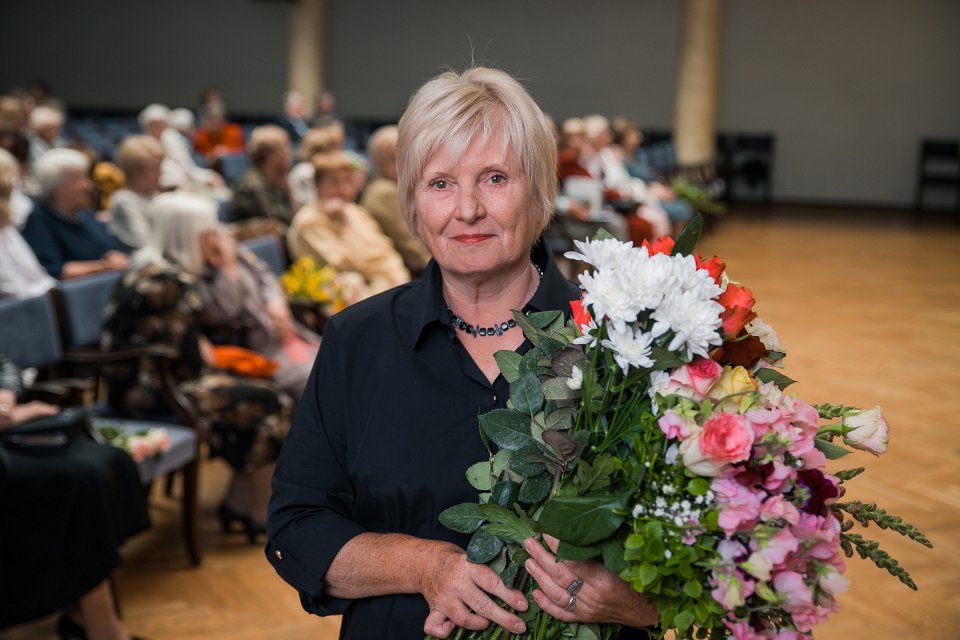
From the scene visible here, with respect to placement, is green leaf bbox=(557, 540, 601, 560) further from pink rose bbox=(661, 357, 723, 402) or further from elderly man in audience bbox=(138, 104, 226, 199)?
elderly man in audience bbox=(138, 104, 226, 199)

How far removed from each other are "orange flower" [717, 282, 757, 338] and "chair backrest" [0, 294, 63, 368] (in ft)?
10.8

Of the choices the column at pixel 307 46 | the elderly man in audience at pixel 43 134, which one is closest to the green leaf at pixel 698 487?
the elderly man in audience at pixel 43 134

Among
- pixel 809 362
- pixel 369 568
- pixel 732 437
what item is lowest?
pixel 809 362

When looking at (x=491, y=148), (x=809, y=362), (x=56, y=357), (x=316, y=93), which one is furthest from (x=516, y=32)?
(x=491, y=148)

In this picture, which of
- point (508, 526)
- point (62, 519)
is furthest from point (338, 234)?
point (508, 526)

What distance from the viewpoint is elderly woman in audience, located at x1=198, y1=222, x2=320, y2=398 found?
15.8ft

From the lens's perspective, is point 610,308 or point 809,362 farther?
→ point 809,362

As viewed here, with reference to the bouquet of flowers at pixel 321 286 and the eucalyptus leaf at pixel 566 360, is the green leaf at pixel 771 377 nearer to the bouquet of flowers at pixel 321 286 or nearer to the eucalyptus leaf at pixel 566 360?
the eucalyptus leaf at pixel 566 360

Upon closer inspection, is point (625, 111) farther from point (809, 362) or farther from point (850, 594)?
point (850, 594)

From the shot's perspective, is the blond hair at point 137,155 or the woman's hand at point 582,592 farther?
the blond hair at point 137,155

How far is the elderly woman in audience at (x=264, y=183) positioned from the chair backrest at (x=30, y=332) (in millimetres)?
3122

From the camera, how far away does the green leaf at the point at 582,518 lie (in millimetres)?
1289

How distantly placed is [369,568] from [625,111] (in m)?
18.8

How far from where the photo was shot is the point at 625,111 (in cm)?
1972
